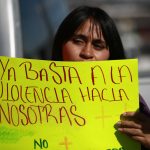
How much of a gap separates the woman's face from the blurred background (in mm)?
728

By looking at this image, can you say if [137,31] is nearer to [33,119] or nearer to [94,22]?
[94,22]

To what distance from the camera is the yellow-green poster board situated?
169 cm

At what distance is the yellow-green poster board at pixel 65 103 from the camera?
66.5 inches

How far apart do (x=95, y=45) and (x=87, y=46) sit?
0.03 m

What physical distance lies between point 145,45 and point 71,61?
1.27 m

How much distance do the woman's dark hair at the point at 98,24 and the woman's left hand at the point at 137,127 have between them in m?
0.27

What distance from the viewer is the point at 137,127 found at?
1.69 metres

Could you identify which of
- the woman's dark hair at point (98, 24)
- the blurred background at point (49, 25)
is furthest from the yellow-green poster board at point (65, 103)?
the blurred background at point (49, 25)

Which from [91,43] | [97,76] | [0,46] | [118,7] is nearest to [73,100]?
[97,76]

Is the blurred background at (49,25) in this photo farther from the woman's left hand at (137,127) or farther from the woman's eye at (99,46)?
the woman's left hand at (137,127)

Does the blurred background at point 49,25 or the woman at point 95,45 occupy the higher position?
the blurred background at point 49,25

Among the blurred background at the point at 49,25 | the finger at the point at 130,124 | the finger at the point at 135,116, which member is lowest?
the finger at the point at 130,124

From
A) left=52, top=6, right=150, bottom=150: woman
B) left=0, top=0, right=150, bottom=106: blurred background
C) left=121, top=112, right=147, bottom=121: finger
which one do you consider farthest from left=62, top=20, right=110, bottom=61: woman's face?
left=0, top=0, right=150, bottom=106: blurred background

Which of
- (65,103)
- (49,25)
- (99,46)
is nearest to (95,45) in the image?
(99,46)
